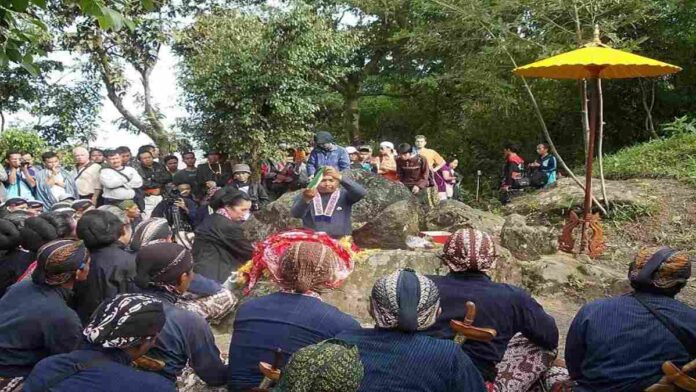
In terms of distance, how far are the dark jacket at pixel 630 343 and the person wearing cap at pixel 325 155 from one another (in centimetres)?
574

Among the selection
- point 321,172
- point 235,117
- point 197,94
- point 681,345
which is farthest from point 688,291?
point 197,94

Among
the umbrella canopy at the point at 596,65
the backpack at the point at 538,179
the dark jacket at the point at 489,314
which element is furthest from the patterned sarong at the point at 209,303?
the backpack at the point at 538,179

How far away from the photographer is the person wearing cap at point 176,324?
9.36 feet

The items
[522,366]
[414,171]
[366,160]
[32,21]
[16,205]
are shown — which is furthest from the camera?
[366,160]

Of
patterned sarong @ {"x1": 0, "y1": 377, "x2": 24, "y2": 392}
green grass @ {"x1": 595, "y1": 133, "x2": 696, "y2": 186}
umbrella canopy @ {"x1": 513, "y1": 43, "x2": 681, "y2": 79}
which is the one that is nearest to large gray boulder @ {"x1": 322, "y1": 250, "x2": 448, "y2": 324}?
patterned sarong @ {"x1": 0, "y1": 377, "x2": 24, "y2": 392}

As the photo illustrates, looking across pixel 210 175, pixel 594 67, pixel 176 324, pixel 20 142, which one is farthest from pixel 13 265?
pixel 20 142

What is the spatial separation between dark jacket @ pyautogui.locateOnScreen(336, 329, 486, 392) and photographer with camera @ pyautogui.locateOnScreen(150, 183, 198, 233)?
6.30 metres

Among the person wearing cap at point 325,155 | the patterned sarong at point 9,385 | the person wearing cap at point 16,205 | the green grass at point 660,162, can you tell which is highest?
the person wearing cap at point 325,155

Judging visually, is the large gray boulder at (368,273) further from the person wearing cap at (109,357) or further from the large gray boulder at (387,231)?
the person wearing cap at (109,357)

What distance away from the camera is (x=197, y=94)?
12.1 metres

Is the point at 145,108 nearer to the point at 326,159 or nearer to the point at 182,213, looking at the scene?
the point at 182,213

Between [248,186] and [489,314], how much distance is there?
22.0 ft

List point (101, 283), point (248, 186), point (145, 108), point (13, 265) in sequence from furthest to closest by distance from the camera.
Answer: point (145, 108)
point (248, 186)
point (13, 265)
point (101, 283)

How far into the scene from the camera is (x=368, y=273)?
5.66 m
